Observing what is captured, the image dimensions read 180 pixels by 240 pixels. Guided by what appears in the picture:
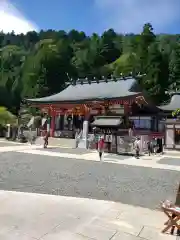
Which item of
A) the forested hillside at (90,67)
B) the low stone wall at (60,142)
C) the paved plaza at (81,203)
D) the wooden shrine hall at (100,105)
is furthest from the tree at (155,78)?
the paved plaza at (81,203)

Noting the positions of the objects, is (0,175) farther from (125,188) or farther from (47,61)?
(47,61)

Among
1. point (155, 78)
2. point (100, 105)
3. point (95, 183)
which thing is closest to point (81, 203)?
point (95, 183)

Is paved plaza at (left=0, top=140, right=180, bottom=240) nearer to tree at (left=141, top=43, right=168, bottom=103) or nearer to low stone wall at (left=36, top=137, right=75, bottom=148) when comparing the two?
low stone wall at (left=36, top=137, right=75, bottom=148)

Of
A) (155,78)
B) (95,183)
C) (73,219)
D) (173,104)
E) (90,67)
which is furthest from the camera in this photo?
(90,67)

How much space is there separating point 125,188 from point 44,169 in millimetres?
4233

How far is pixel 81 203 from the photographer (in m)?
6.62

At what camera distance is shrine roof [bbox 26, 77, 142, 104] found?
29.0 meters

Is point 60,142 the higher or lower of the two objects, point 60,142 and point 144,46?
the lower

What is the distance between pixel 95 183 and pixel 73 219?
3747 mm

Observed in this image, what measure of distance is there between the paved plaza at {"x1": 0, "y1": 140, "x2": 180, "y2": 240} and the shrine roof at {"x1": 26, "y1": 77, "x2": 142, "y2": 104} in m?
17.8

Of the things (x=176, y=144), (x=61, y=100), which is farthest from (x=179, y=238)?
(x=61, y=100)

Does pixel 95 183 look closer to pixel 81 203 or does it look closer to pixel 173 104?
pixel 81 203

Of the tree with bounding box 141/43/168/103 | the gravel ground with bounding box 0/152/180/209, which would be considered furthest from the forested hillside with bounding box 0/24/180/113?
the gravel ground with bounding box 0/152/180/209

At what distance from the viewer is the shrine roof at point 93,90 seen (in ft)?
95.0
